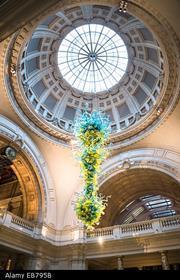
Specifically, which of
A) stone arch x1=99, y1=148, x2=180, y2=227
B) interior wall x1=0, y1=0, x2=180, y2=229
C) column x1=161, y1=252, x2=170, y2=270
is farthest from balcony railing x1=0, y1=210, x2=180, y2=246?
stone arch x1=99, y1=148, x2=180, y2=227

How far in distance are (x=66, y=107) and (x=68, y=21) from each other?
6.16 metres

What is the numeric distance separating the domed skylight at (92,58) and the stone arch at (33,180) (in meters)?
6.47

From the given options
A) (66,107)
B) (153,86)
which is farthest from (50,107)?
(153,86)

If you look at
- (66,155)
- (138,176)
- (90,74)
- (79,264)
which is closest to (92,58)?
(90,74)

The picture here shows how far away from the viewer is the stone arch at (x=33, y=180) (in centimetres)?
1517

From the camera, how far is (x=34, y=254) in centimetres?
1380

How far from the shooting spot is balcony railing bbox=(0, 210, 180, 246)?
13039 millimetres

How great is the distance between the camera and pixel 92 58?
18.0 meters

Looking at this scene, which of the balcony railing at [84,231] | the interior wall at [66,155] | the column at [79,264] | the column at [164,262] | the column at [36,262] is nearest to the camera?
the column at [164,262]

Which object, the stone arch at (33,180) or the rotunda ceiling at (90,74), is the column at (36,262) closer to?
the stone arch at (33,180)

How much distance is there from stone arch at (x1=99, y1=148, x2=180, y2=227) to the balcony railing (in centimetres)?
269

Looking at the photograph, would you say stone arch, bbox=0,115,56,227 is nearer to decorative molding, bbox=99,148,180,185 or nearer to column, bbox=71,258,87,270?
column, bbox=71,258,87,270

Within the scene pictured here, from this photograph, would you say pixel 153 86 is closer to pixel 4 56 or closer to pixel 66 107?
pixel 66 107

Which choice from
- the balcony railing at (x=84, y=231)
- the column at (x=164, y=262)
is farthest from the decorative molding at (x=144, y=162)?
the column at (x=164, y=262)
